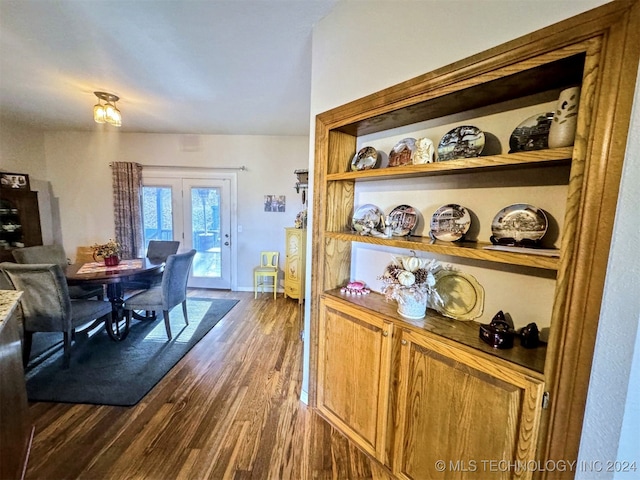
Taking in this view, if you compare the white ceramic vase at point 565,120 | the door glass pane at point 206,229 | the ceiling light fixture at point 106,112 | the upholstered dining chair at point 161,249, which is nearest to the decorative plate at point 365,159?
the white ceramic vase at point 565,120

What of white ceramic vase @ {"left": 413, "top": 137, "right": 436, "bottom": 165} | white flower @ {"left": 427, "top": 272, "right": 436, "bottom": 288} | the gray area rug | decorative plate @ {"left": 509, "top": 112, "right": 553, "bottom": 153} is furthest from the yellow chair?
decorative plate @ {"left": 509, "top": 112, "right": 553, "bottom": 153}

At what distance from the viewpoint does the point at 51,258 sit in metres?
Result: 3.18

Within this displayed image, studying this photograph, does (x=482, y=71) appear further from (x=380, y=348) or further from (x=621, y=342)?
(x=380, y=348)

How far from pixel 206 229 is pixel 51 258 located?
2.00 m

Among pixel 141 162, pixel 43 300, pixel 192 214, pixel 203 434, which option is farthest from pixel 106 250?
pixel 203 434

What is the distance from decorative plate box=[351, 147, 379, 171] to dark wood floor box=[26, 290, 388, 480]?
170 cm

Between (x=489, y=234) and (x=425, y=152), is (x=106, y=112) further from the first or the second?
(x=489, y=234)

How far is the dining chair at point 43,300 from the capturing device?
2098mm

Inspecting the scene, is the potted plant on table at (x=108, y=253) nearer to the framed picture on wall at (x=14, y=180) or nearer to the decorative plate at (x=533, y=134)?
the framed picture on wall at (x=14, y=180)

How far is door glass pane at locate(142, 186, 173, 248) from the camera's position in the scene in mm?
4648

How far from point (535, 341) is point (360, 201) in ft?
3.81

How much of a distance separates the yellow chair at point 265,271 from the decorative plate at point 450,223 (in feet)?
11.1

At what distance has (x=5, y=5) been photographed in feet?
5.40

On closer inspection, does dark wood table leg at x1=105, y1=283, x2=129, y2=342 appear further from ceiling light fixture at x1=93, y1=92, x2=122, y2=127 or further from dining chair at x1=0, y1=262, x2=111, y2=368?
ceiling light fixture at x1=93, y1=92, x2=122, y2=127
